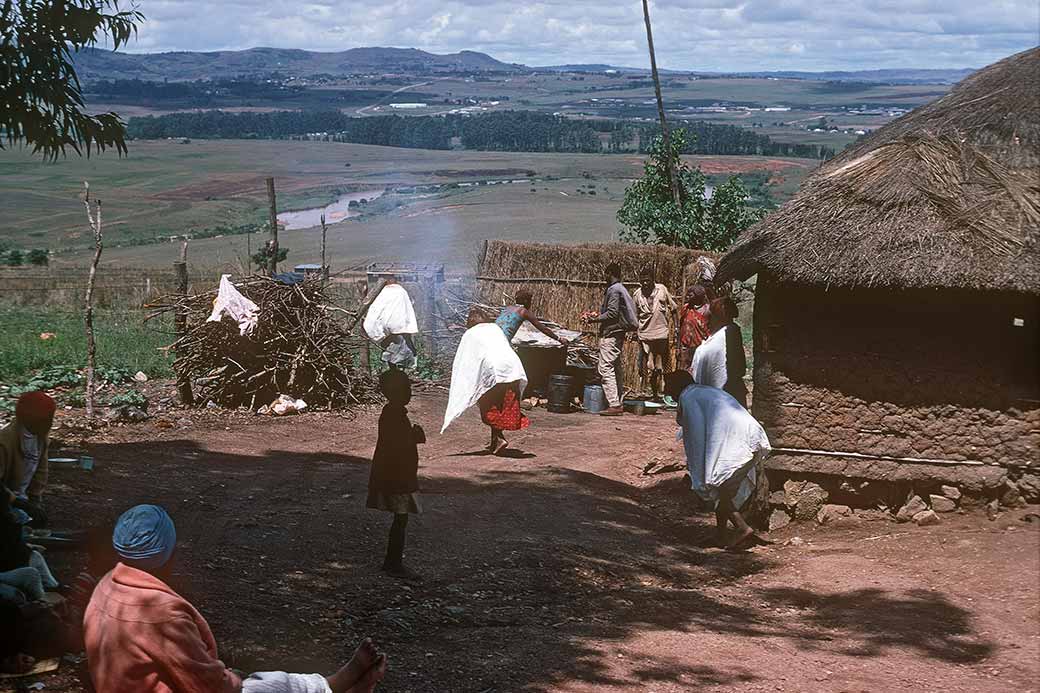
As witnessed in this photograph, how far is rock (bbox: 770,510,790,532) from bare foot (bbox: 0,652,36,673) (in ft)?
20.4

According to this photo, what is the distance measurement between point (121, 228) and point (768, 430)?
69.7 metres

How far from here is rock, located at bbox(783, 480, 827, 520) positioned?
9.72m

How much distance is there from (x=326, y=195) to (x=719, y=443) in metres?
79.9

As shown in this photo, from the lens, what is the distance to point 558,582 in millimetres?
8039

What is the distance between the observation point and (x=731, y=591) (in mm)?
8195

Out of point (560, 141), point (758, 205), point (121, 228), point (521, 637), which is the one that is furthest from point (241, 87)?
point (521, 637)

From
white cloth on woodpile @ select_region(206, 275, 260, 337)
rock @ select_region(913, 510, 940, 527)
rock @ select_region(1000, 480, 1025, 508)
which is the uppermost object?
white cloth on woodpile @ select_region(206, 275, 260, 337)

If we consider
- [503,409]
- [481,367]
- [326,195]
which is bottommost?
[326,195]

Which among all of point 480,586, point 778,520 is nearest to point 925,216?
point 778,520

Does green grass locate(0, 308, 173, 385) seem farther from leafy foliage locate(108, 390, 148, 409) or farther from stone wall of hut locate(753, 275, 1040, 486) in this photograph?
stone wall of hut locate(753, 275, 1040, 486)

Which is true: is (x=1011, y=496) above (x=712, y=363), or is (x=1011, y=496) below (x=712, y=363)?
below

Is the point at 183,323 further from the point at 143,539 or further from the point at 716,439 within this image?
the point at 143,539

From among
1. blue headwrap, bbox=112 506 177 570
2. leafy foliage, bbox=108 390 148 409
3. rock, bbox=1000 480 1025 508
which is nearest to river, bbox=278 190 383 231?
leafy foliage, bbox=108 390 148 409

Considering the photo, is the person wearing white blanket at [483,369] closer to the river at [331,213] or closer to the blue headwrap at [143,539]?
the blue headwrap at [143,539]
